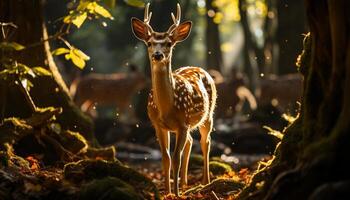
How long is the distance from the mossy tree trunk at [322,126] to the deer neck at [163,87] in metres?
2.23

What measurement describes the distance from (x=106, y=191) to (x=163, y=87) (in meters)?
2.39

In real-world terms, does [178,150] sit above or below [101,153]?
above

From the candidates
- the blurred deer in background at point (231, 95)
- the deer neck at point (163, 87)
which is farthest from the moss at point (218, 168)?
the blurred deer in background at point (231, 95)

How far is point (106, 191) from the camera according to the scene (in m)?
6.93

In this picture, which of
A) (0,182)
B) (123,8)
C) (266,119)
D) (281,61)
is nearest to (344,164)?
(0,182)

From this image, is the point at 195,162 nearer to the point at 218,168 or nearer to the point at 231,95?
the point at 218,168

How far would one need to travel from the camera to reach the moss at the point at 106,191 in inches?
271

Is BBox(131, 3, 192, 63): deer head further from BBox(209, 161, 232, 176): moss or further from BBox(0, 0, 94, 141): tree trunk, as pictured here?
BBox(209, 161, 232, 176): moss

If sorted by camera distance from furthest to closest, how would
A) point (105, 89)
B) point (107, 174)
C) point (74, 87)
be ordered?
point (105, 89)
point (74, 87)
point (107, 174)

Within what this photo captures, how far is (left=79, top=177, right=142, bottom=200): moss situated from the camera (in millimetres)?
6891

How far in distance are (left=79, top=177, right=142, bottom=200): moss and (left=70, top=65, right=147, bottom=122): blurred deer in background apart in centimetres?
1997

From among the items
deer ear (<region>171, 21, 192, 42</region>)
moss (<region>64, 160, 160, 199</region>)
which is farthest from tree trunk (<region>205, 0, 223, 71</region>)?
moss (<region>64, 160, 160, 199</region>)

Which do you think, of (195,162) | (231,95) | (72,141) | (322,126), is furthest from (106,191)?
(231,95)

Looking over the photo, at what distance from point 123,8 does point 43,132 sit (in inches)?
845
